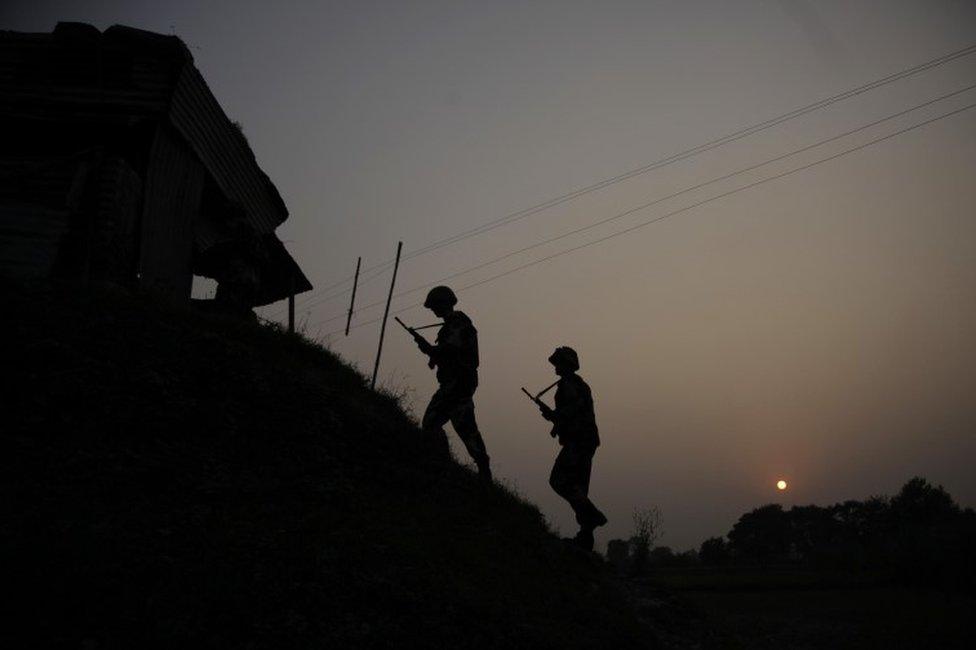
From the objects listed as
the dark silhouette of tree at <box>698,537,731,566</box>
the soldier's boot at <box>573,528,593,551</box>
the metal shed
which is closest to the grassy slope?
the soldier's boot at <box>573,528,593,551</box>

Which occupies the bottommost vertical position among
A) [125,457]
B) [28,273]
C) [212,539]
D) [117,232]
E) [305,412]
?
[212,539]

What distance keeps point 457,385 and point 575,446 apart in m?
1.78

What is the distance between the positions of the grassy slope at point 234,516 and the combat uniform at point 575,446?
0.59 m

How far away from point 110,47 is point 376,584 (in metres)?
11.7

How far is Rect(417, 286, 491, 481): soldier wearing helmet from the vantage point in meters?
9.08

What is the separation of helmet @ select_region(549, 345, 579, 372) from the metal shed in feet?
21.3

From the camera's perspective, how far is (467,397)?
30.4 ft

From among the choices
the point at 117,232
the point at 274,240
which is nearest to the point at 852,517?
the point at 274,240

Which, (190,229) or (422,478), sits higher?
(190,229)

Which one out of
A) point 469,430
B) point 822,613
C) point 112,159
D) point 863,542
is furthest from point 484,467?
point 863,542

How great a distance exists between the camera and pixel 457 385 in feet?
30.2

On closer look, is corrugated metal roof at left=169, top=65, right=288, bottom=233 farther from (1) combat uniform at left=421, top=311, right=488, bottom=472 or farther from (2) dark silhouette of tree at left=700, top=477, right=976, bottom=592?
(2) dark silhouette of tree at left=700, top=477, right=976, bottom=592

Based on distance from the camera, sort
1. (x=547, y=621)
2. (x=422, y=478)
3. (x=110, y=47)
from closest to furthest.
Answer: (x=547, y=621)
(x=422, y=478)
(x=110, y=47)

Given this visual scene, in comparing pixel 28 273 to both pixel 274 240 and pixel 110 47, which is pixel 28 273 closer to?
pixel 110 47
